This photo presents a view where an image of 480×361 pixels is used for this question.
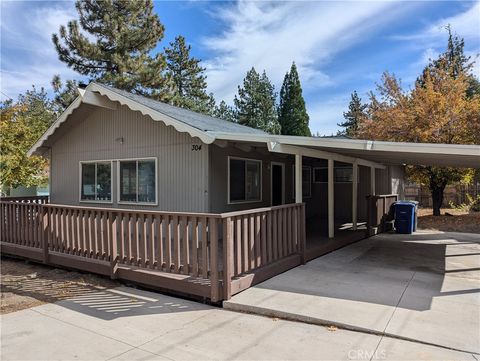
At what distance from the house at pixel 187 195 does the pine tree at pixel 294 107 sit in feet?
57.6

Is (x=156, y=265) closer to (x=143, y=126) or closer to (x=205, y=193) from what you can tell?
(x=205, y=193)

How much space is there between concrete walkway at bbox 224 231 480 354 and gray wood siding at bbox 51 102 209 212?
3305 mm

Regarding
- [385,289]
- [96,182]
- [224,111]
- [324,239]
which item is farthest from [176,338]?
[224,111]

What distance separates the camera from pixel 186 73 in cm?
3062


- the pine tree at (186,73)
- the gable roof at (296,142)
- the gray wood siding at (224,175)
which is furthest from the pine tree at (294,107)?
the gable roof at (296,142)

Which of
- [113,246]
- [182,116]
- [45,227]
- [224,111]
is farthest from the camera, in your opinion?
[224,111]

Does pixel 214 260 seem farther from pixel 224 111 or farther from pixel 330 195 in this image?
pixel 224 111

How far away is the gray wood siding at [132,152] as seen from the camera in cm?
802

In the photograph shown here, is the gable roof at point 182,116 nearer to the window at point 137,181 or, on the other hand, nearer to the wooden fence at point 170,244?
the window at point 137,181

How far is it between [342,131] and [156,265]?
35385mm

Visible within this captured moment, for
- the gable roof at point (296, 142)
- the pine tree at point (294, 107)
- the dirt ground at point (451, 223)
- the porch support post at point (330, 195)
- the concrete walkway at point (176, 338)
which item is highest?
the pine tree at point (294, 107)

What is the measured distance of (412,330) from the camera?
139 inches

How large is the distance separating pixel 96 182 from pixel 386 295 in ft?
27.2

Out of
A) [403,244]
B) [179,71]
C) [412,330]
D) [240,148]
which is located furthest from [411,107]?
[179,71]
